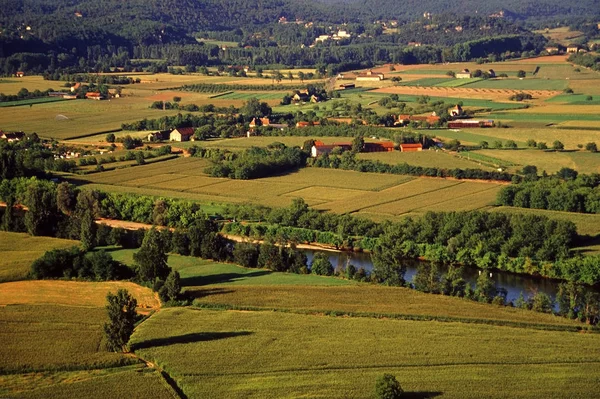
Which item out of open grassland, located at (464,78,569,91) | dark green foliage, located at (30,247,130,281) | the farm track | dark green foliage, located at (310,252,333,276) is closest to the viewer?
dark green foliage, located at (30,247,130,281)

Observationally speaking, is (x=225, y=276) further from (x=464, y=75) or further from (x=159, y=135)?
(x=464, y=75)

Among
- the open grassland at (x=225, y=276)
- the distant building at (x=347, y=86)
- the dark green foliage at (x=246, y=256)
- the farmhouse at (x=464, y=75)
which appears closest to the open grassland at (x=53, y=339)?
the open grassland at (x=225, y=276)

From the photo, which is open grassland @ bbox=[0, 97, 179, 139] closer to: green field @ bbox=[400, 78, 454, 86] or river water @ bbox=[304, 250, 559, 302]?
green field @ bbox=[400, 78, 454, 86]

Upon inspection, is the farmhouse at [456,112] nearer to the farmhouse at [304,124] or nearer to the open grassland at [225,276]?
the farmhouse at [304,124]

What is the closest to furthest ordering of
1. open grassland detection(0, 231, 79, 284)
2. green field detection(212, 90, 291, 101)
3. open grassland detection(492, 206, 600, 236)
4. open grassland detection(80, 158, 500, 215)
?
open grassland detection(0, 231, 79, 284) → open grassland detection(492, 206, 600, 236) → open grassland detection(80, 158, 500, 215) → green field detection(212, 90, 291, 101)

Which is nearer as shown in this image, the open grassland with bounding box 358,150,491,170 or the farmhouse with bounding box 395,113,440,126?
the open grassland with bounding box 358,150,491,170

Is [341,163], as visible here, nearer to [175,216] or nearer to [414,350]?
[175,216]

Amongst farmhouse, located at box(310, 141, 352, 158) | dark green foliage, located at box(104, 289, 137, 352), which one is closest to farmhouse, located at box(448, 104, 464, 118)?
farmhouse, located at box(310, 141, 352, 158)
